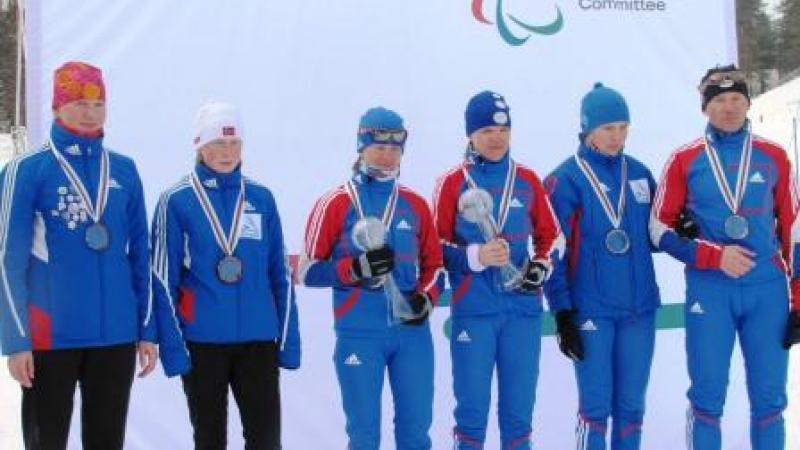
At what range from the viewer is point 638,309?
387 centimetres

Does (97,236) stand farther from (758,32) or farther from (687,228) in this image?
(758,32)

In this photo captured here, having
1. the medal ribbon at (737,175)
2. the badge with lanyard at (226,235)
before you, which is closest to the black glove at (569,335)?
the medal ribbon at (737,175)

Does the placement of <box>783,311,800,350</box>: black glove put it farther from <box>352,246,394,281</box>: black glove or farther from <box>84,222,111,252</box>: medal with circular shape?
<box>84,222,111,252</box>: medal with circular shape

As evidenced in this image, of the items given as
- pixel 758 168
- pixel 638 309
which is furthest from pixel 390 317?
pixel 758 168

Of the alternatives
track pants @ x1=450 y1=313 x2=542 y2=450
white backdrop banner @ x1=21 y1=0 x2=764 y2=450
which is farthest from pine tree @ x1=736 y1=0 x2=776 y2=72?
track pants @ x1=450 y1=313 x2=542 y2=450

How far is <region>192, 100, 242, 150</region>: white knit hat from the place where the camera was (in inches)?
133

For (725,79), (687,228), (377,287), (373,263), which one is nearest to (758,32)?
(725,79)

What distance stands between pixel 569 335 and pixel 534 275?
35cm

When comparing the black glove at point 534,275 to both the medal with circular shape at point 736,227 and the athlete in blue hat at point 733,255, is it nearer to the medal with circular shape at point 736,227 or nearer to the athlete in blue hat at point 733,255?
the athlete in blue hat at point 733,255

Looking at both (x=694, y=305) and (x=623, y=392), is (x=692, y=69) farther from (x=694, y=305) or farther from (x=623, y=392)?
(x=623, y=392)

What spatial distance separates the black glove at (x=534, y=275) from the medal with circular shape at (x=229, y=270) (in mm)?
1147

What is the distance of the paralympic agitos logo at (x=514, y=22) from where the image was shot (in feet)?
16.2

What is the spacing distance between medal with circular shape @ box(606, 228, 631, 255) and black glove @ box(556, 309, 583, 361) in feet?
1.02

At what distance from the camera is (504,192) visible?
380 cm
